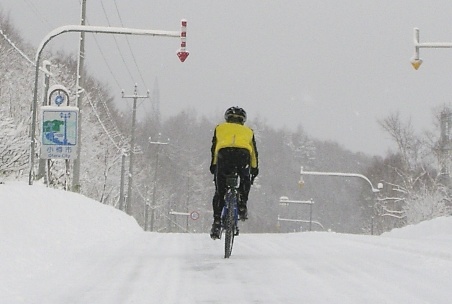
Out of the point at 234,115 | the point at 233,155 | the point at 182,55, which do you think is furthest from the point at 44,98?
the point at 233,155

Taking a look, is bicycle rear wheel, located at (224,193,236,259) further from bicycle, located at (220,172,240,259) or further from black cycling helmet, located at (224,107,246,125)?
black cycling helmet, located at (224,107,246,125)

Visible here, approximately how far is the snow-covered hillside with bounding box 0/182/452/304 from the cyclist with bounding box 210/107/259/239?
0.73m

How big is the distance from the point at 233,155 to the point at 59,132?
8.64 meters

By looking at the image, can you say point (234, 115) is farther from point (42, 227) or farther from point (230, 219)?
point (42, 227)

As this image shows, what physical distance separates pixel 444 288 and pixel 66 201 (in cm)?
914

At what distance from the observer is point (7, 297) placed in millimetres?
5375

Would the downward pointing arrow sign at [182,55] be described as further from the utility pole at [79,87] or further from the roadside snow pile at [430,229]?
the utility pole at [79,87]

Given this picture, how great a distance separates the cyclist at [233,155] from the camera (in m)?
8.71

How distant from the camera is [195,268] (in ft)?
24.2

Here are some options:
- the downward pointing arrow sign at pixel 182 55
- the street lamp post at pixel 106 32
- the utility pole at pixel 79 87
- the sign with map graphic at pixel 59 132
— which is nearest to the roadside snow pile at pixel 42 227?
the street lamp post at pixel 106 32

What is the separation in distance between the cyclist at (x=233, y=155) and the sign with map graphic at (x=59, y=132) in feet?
26.1

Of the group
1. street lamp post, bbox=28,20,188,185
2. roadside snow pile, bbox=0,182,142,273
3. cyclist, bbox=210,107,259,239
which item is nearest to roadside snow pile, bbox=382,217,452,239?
cyclist, bbox=210,107,259,239

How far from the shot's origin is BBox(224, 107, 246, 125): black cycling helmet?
8.84 metres

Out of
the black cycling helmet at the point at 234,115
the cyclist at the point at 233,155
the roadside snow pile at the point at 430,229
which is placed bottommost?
the roadside snow pile at the point at 430,229
